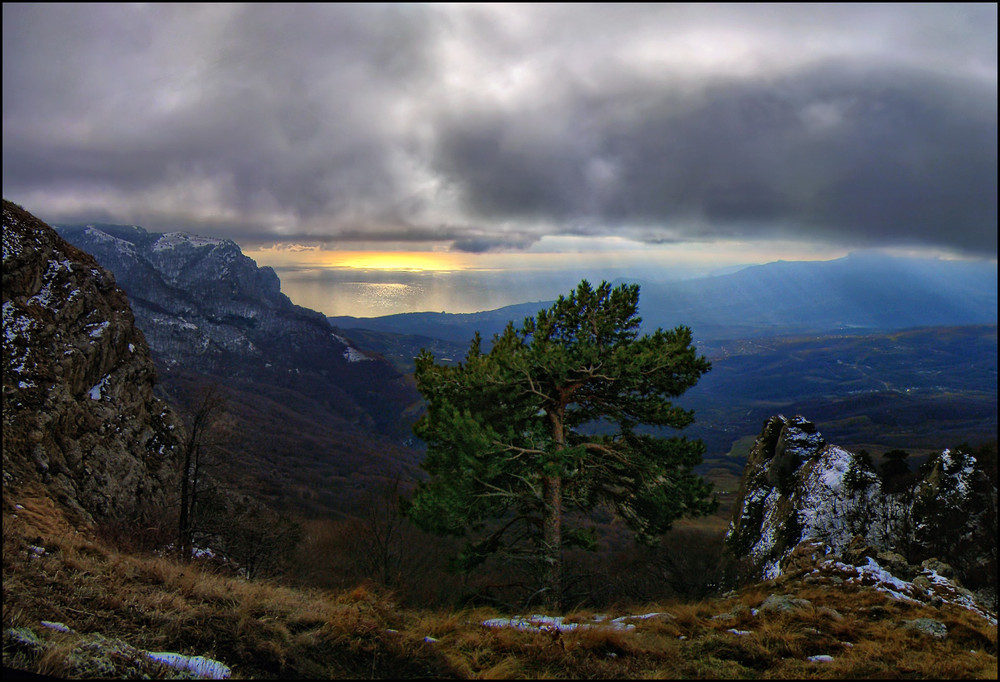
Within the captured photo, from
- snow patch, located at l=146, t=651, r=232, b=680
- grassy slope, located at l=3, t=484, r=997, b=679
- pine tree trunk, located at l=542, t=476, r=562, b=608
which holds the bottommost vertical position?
pine tree trunk, located at l=542, t=476, r=562, b=608

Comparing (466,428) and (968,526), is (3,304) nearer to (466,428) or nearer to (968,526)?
(466,428)

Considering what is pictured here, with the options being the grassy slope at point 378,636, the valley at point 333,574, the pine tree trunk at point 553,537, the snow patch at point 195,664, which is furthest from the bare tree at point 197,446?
the snow patch at point 195,664

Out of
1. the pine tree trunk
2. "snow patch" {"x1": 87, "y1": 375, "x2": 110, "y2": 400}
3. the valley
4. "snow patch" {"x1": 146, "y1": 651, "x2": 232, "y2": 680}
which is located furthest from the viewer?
"snow patch" {"x1": 87, "y1": 375, "x2": 110, "y2": 400}

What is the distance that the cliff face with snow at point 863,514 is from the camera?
14188 mm

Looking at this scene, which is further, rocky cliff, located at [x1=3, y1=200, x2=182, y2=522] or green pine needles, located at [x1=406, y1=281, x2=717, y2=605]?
rocky cliff, located at [x1=3, y1=200, x2=182, y2=522]

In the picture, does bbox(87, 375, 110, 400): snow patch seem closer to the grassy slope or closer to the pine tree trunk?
the grassy slope

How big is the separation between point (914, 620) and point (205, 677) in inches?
447

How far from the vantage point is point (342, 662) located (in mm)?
5723

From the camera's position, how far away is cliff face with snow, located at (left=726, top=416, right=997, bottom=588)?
46.5 feet

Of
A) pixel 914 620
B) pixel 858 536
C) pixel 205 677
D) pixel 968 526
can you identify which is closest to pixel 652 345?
pixel 914 620

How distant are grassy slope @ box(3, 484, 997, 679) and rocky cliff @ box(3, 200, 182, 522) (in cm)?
1037

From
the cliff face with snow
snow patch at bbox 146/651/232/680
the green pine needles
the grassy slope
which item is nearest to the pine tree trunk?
the green pine needles

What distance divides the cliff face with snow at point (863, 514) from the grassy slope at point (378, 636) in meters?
6.87

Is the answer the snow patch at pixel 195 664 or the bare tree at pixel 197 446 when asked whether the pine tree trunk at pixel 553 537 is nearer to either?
the snow patch at pixel 195 664
